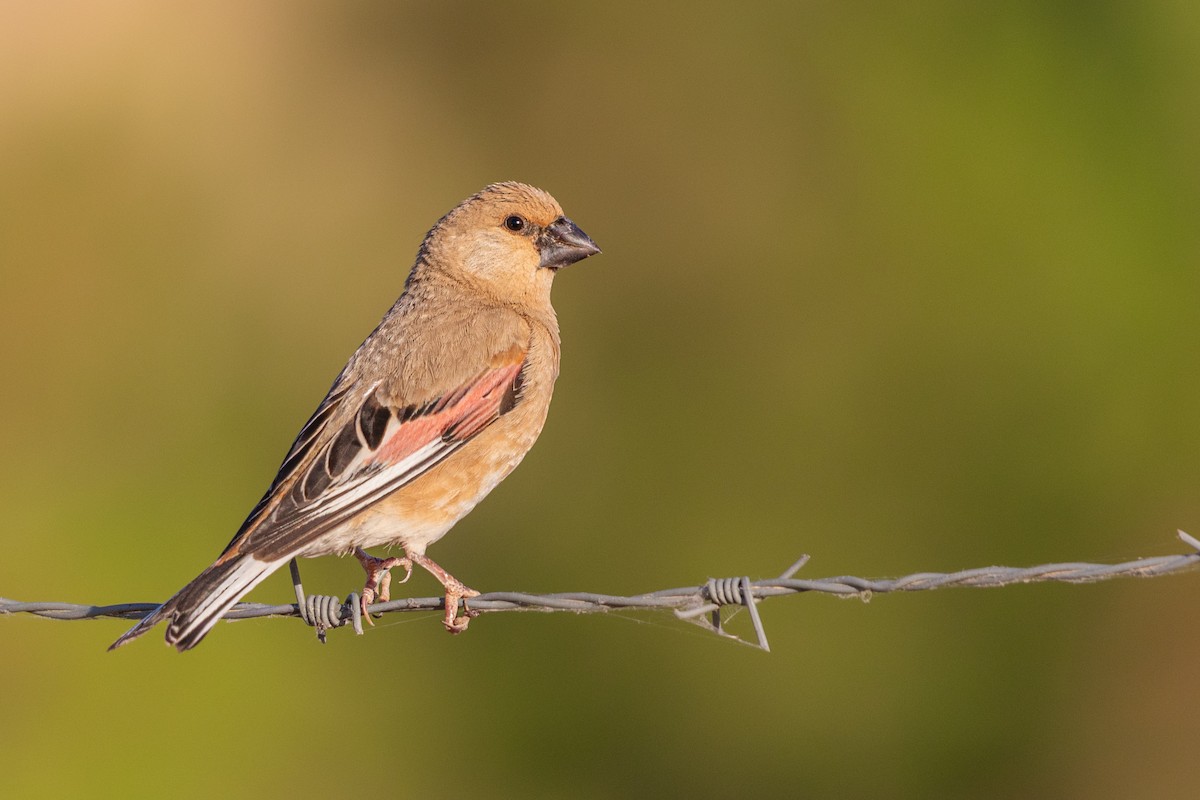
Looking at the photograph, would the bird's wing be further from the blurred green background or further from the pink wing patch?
the blurred green background

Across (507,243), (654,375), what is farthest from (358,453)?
(654,375)

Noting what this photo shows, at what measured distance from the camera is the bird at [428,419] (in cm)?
509

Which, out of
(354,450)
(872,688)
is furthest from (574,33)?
(354,450)

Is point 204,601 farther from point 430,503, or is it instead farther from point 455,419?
point 455,419

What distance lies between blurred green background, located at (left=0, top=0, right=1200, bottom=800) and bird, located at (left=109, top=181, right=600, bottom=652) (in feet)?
5.44

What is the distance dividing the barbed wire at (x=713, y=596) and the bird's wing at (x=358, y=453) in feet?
0.62

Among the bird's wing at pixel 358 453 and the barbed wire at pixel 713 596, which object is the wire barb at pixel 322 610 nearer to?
the barbed wire at pixel 713 596

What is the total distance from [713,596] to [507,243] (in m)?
2.88

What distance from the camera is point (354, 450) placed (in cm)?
548

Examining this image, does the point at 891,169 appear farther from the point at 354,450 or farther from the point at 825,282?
the point at 354,450

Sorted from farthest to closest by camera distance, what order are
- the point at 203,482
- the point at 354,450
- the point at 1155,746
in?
the point at 203,482, the point at 1155,746, the point at 354,450

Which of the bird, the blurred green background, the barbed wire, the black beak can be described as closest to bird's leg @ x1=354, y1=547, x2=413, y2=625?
the bird

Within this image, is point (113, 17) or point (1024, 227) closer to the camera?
point (1024, 227)

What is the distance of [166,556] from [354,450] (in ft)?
14.0
